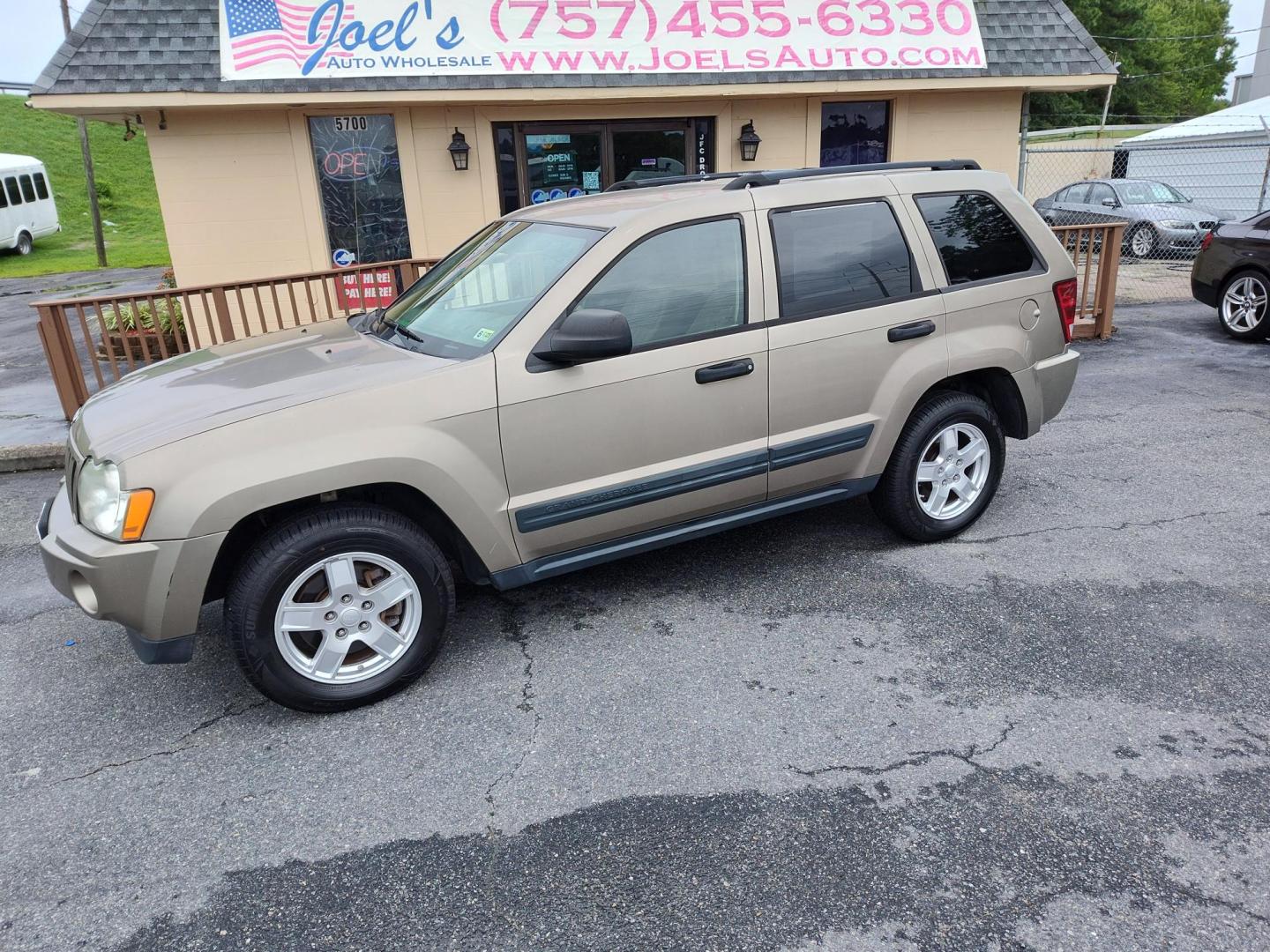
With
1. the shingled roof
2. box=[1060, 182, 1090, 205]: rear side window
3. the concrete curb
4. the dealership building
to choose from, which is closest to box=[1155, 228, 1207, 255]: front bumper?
box=[1060, 182, 1090, 205]: rear side window

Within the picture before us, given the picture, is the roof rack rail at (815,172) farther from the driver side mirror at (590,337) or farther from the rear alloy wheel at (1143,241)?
the rear alloy wheel at (1143,241)

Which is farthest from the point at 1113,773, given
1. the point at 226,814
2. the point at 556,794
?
the point at 226,814

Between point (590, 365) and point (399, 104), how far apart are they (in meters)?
7.03

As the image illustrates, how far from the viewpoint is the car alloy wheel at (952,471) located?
4.62m

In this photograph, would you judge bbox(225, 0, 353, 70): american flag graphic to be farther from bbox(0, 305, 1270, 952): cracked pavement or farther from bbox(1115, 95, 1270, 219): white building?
bbox(1115, 95, 1270, 219): white building

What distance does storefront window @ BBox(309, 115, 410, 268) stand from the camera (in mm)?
9555

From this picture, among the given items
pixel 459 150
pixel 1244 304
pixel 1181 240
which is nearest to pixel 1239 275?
pixel 1244 304

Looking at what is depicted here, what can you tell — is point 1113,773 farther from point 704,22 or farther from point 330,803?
point 704,22

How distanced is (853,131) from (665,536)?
8612 mm

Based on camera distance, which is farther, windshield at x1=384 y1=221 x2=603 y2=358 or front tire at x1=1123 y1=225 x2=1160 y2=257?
front tire at x1=1123 y1=225 x2=1160 y2=257

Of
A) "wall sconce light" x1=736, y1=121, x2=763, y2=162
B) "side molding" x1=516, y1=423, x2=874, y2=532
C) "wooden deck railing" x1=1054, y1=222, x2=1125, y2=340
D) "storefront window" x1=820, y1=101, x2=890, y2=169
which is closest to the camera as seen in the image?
"side molding" x1=516, y1=423, x2=874, y2=532

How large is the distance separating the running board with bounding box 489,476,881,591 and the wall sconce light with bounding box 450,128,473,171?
699 centimetres

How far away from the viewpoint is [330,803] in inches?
117

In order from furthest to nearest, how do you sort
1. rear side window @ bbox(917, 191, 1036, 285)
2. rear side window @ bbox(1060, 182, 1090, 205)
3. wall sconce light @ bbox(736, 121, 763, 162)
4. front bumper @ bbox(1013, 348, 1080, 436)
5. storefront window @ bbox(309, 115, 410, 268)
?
1. rear side window @ bbox(1060, 182, 1090, 205)
2. wall sconce light @ bbox(736, 121, 763, 162)
3. storefront window @ bbox(309, 115, 410, 268)
4. front bumper @ bbox(1013, 348, 1080, 436)
5. rear side window @ bbox(917, 191, 1036, 285)
